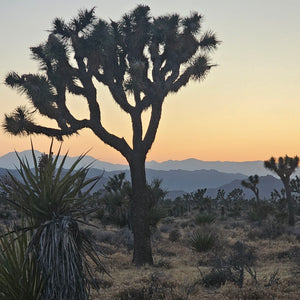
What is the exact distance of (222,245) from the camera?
15320mm

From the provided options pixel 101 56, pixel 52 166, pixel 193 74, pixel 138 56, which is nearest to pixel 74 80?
pixel 101 56

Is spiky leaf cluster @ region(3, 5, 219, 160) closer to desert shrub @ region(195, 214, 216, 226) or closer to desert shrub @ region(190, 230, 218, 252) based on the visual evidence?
desert shrub @ region(190, 230, 218, 252)

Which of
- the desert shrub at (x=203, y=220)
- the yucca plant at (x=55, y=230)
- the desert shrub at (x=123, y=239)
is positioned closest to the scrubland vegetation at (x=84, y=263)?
the yucca plant at (x=55, y=230)

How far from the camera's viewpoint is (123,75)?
13.5m

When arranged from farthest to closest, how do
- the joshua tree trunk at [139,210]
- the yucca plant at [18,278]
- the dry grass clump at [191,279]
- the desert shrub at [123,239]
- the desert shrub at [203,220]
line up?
the desert shrub at [203,220]
the desert shrub at [123,239]
the joshua tree trunk at [139,210]
the dry grass clump at [191,279]
the yucca plant at [18,278]

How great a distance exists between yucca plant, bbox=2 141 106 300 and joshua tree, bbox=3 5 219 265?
7097 millimetres

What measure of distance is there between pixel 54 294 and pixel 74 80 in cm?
973

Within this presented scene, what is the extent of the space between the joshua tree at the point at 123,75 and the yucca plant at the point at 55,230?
7097 millimetres

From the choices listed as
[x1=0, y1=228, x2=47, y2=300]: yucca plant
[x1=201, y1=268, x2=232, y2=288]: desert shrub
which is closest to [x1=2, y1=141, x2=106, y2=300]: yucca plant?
[x1=0, y1=228, x2=47, y2=300]: yucca plant

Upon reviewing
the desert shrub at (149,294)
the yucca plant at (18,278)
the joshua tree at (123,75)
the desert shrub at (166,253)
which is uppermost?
the joshua tree at (123,75)

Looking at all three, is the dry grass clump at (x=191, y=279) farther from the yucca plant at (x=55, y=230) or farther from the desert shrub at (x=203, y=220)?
the desert shrub at (x=203, y=220)

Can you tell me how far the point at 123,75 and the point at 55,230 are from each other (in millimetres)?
9835

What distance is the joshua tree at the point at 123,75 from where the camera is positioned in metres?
12.0

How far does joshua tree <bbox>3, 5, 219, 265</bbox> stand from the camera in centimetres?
1200
